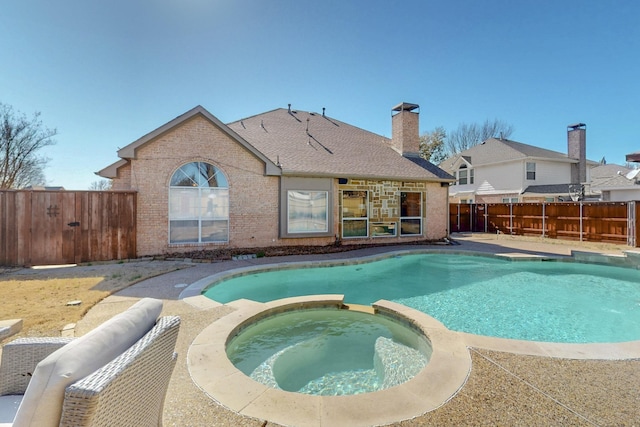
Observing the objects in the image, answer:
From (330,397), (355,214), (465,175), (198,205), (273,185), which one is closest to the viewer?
(330,397)

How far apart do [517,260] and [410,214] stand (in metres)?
5.03

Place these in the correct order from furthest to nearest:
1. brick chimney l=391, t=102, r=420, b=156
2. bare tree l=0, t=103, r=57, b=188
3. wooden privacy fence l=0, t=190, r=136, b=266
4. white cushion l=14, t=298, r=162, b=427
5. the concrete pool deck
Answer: bare tree l=0, t=103, r=57, b=188
brick chimney l=391, t=102, r=420, b=156
wooden privacy fence l=0, t=190, r=136, b=266
the concrete pool deck
white cushion l=14, t=298, r=162, b=427

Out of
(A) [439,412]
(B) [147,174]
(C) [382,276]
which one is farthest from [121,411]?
(B) [147,174]

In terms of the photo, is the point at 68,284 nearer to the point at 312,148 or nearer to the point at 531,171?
the point at 312,148

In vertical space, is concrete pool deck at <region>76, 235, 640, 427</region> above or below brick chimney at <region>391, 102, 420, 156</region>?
below

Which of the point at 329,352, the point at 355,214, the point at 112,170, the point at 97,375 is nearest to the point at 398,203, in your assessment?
the point at 355,214

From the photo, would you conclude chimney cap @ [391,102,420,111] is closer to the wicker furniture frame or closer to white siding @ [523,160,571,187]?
white siding @ [523,160,571,187]

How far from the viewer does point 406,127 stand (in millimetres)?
16578

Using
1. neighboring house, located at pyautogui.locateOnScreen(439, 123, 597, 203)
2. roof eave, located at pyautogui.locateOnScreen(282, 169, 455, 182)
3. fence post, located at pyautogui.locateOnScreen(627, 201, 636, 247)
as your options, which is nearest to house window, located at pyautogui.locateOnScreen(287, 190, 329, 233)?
roof eave, located at pyautogui.locateOnScreen(282, 169, 455, 182)

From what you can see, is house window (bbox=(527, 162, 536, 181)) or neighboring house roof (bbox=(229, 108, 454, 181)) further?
house window (bbox=(527, 162, 536, 181))

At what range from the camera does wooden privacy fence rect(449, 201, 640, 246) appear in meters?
13.9

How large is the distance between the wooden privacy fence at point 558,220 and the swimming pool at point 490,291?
5.23 meters

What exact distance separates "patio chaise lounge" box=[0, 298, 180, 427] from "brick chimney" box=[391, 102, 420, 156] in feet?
52.9

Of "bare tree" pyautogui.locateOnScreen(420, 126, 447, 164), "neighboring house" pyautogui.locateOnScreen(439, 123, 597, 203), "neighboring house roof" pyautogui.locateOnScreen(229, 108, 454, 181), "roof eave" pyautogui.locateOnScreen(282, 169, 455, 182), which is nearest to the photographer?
"roof eave" pyautogui.locateOnScreen(282, 169, 455, 182)
